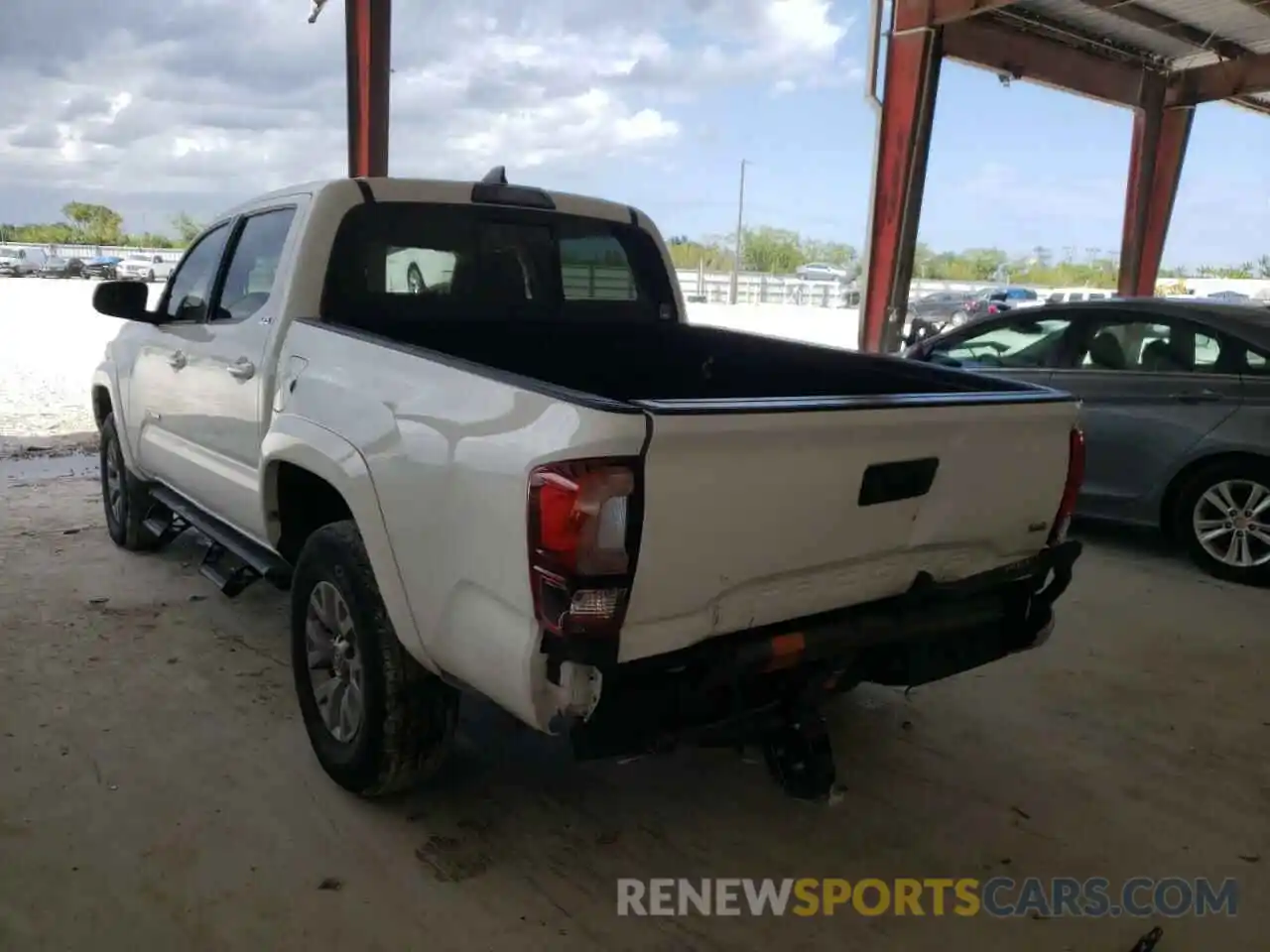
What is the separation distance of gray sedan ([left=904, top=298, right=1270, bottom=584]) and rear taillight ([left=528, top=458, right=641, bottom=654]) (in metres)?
4.58

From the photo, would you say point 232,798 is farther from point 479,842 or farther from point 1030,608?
point 1030,608

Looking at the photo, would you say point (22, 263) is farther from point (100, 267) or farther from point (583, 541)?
A: point (583, 541)

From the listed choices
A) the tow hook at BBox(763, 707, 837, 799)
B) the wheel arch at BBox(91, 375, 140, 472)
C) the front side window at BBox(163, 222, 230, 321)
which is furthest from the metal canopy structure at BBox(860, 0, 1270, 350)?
the tow hook at BBox(763, 707, 837, 799)

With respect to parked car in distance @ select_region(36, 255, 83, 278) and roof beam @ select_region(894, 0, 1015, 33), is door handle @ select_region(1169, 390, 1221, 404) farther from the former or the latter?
parked car in distance @ select_region(36, 255, 83, 278)

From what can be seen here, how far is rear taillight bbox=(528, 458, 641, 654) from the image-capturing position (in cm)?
197

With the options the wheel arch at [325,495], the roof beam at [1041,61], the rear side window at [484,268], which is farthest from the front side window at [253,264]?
the roof beam at [1041,61]

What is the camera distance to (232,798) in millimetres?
2863

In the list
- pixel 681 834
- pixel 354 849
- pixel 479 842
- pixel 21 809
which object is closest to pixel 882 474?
pixel 681 834

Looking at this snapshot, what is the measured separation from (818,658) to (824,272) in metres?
39.8

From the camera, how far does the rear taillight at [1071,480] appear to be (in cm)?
284

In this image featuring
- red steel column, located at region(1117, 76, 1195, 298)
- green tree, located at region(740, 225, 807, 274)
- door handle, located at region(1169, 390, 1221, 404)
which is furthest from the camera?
green tree, located at region(740, 225, 807, 274)

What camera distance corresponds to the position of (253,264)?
12.2ft

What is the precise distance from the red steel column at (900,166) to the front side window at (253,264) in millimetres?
8483

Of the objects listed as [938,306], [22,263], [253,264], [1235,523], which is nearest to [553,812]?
[253,264]
